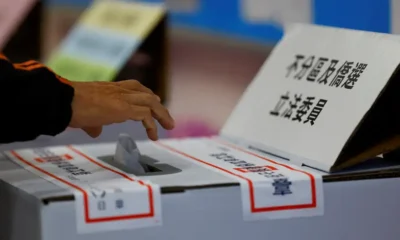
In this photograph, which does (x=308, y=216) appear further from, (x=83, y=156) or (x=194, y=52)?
(x=194, y=52)

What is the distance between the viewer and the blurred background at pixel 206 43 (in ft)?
5.35

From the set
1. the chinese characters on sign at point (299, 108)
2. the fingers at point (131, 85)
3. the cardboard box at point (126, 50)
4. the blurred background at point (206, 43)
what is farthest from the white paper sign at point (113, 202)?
the cardboard box at point (126, 50)

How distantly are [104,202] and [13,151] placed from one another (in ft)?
1.04

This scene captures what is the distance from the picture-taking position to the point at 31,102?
0.87 m

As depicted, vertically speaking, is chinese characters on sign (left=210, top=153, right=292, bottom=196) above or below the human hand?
below

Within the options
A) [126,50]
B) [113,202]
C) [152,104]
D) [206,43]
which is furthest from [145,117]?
[206,43]

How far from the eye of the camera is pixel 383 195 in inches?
37.5

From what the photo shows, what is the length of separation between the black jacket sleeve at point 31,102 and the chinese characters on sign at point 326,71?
30 centimetres

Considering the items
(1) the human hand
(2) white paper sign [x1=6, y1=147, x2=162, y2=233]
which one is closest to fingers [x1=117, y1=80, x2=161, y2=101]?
(1) the human hand

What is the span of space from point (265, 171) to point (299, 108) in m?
0.13

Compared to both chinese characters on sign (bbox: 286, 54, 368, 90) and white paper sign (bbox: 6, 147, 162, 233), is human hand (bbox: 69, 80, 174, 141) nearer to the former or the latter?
white paper sign (bbox: 6, 147, 162, 233)

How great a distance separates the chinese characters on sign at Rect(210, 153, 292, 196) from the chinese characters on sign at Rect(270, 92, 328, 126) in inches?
3.3

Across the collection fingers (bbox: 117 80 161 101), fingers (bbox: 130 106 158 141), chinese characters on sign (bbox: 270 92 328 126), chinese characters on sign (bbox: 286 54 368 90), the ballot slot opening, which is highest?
chinese characters on sign (bbox: 286 54 368 90)

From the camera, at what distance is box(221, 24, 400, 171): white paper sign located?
98 cm
